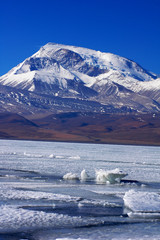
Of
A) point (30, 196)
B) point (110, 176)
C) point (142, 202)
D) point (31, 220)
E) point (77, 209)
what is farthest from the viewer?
point (110, 176)

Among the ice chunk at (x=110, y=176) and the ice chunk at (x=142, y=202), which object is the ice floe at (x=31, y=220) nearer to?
the ice chunk at (x=142, y=202)

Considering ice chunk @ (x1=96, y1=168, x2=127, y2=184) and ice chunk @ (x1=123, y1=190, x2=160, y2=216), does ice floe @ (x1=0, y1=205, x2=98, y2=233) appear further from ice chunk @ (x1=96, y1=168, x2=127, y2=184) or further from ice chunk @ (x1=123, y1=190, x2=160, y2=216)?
ice chunk @ (x1=96, y1=168, x2=127, y2=184)

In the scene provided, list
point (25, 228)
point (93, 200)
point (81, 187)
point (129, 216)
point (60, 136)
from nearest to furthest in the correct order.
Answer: point (25, 228)
point (129, 216)
point (93, 200)
point (81, 187)
point (60, 136)

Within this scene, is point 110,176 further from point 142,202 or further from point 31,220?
point 31,220

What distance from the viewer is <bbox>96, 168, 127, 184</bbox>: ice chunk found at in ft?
129

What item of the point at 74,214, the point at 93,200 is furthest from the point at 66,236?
the point at 93,200

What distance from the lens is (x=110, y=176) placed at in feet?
131

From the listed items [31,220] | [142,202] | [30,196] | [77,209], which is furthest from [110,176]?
[31,220]

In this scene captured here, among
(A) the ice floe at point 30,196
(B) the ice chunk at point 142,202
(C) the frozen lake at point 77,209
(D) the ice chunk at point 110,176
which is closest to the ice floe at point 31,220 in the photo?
(C) the frozen lake at point 77,209

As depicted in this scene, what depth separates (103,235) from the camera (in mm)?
20359

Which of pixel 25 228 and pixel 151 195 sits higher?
pixel 151 195

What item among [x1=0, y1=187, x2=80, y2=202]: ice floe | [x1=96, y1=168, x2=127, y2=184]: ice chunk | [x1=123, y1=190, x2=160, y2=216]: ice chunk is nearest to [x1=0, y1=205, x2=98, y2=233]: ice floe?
[x1=123, y1=190, x2=160, y2=216]: ice chunk

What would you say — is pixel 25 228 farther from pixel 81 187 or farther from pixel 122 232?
pixel 81 187

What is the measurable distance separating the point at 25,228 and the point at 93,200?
28.6 feet
